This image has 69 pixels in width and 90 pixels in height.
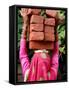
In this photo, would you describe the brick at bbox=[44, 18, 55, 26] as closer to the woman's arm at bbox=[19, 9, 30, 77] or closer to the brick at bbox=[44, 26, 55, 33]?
the brick at bbox=[44, 26, 55, 33]

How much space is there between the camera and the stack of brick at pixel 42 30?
165 centimetres

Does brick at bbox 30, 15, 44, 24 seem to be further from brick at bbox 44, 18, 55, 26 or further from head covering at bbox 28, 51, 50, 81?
head covering at bbox 28, 51, 50, 81

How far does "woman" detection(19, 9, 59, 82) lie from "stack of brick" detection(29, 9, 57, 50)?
0.11 ft

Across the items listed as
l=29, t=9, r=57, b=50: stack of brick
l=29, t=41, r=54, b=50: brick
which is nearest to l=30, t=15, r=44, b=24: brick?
l=29, t=9, r=57, b=50: stack of brick

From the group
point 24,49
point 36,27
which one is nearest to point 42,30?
point 36,27

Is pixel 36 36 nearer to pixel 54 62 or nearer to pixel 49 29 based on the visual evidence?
pixel 49 29

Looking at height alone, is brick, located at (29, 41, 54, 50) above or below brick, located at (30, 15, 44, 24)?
below

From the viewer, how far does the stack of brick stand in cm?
165

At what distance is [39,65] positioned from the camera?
1.67 m

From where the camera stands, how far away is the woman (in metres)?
1.63

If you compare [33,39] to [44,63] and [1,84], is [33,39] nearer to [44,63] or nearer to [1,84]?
[44,63]

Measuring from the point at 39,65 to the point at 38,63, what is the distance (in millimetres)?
13

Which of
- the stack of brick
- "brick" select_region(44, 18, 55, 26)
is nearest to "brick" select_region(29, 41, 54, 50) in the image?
the stack of brick

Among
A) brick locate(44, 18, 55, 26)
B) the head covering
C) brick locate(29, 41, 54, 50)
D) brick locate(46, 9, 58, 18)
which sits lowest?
the head covering
